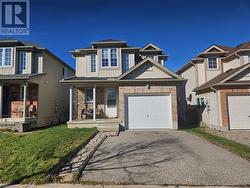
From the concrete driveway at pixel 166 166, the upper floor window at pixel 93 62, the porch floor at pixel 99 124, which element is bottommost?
the concrete driveway at pixel 166 166

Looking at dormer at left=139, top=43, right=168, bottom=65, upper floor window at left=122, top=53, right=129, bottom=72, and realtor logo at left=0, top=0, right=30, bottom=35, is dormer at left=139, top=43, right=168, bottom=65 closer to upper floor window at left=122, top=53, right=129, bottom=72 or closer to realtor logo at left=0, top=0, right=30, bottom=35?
upper floor window at left=122, top=53, right=129, bottom=72

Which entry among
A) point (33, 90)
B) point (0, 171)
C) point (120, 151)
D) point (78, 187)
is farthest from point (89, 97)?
point (78, 187)

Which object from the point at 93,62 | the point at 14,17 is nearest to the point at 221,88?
the point at 93,62

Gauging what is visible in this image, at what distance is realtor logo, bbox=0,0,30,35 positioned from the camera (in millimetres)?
15969

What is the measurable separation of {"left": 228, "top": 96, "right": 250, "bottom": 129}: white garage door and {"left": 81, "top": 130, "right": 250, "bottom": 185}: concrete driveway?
6463 millimetres

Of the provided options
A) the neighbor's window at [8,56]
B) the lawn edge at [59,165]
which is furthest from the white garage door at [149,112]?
the neighbor's window at [8,56]

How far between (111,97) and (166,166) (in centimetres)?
1123

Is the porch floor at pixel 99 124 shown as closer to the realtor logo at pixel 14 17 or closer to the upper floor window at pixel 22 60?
the upper floor window at pixel 22 60

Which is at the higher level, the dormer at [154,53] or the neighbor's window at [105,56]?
the dormer at [154,53]

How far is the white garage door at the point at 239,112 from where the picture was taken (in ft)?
46.8

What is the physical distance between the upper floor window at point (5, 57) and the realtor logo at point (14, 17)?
5.22ft

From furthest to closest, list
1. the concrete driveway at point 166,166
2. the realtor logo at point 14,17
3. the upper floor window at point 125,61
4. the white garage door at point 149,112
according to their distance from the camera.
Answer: the upper floor window at point 125,61
the realtor logo at point 14,17
the white garage door at point 149,112
the concrete driveway at point 166,166

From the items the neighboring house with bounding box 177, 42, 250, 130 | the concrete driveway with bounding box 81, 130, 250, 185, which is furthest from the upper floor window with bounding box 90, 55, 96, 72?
the concrete driveway with bounding box 81, 130, 250, 185

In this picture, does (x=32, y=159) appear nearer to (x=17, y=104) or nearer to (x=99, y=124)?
(x=99, y=124)
